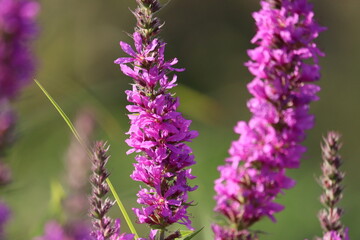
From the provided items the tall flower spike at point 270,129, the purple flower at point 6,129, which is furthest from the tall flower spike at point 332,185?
the purple flower at point 6,129

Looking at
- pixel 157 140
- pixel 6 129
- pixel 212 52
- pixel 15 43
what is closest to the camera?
pixel 6 129

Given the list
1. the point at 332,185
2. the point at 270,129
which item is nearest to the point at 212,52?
the point at 332,185

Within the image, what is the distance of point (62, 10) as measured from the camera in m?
9.72

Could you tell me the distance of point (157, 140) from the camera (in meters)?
1.77

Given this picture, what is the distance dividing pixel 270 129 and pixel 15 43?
1.34 m

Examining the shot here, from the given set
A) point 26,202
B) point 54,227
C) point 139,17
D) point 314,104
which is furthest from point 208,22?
point 54,227

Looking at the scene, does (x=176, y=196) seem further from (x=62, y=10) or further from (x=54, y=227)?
(x=62, y=10)

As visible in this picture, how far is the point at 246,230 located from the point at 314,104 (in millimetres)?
8997

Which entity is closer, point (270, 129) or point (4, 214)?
point (270, 129)

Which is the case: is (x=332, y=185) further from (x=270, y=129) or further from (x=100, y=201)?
(x=100, y=201)

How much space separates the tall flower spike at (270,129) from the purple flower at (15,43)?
86 centimetres

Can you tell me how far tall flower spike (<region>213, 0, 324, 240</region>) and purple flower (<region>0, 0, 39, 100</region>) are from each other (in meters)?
0.86

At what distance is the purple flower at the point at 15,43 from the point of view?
2396 millimetres

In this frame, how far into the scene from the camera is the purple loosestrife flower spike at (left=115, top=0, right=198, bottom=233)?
1.77 metres
